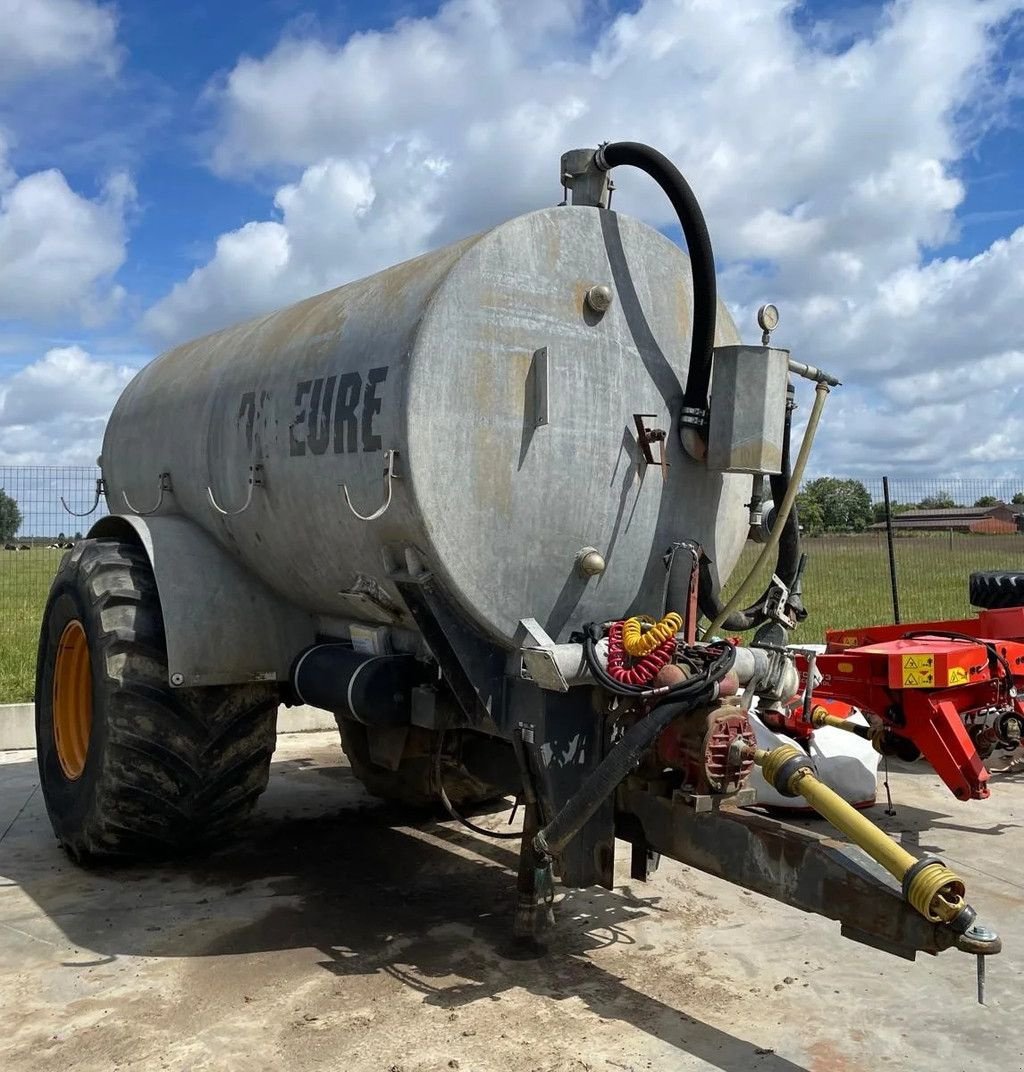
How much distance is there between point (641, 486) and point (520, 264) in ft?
3.14

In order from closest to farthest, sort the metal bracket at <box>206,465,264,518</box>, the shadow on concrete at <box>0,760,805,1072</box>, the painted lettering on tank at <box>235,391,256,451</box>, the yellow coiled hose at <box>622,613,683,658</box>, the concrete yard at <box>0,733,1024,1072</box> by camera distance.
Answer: the concrete yard at <box>0,733,1024,1072</box>, the yellow coiled hose at <box>622,613,683,658</box>, the shadow on concrete at <box>0,760,805,1072</box>, the metal bracket at <box>206,465,264,518</box>, the painted lettering on tank at <box>235,391,256,451</box>

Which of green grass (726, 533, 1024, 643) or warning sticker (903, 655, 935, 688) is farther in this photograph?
green grass (726, 533, 1024, 643)

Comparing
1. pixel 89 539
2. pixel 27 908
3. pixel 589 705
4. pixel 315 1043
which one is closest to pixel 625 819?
pixel 589 705

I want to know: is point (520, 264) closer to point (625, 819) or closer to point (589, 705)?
point (589, 705)

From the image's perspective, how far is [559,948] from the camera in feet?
14.4

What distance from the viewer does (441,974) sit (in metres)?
4.14

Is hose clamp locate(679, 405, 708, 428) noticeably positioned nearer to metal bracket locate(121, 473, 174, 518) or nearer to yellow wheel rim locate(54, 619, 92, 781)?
metal bracket locate(121, 473, 174, 518)

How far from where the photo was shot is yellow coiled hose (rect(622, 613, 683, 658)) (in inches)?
153

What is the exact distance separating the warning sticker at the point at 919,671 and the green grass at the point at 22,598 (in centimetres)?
783

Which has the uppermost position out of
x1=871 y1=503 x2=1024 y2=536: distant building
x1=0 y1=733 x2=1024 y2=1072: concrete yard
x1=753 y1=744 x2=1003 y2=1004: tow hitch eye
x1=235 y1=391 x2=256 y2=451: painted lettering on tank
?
x1=871 y1=503 x2=1024 y2=536: distant building

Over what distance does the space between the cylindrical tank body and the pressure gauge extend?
1.25ft

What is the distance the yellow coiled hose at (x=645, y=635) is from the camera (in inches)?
153

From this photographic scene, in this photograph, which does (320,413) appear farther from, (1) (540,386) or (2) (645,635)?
(2) (645,635)

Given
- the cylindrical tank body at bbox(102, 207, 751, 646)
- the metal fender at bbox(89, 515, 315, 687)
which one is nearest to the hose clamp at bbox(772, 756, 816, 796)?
the cylindrical tank body at bbox(102, 207, 751, 646)
